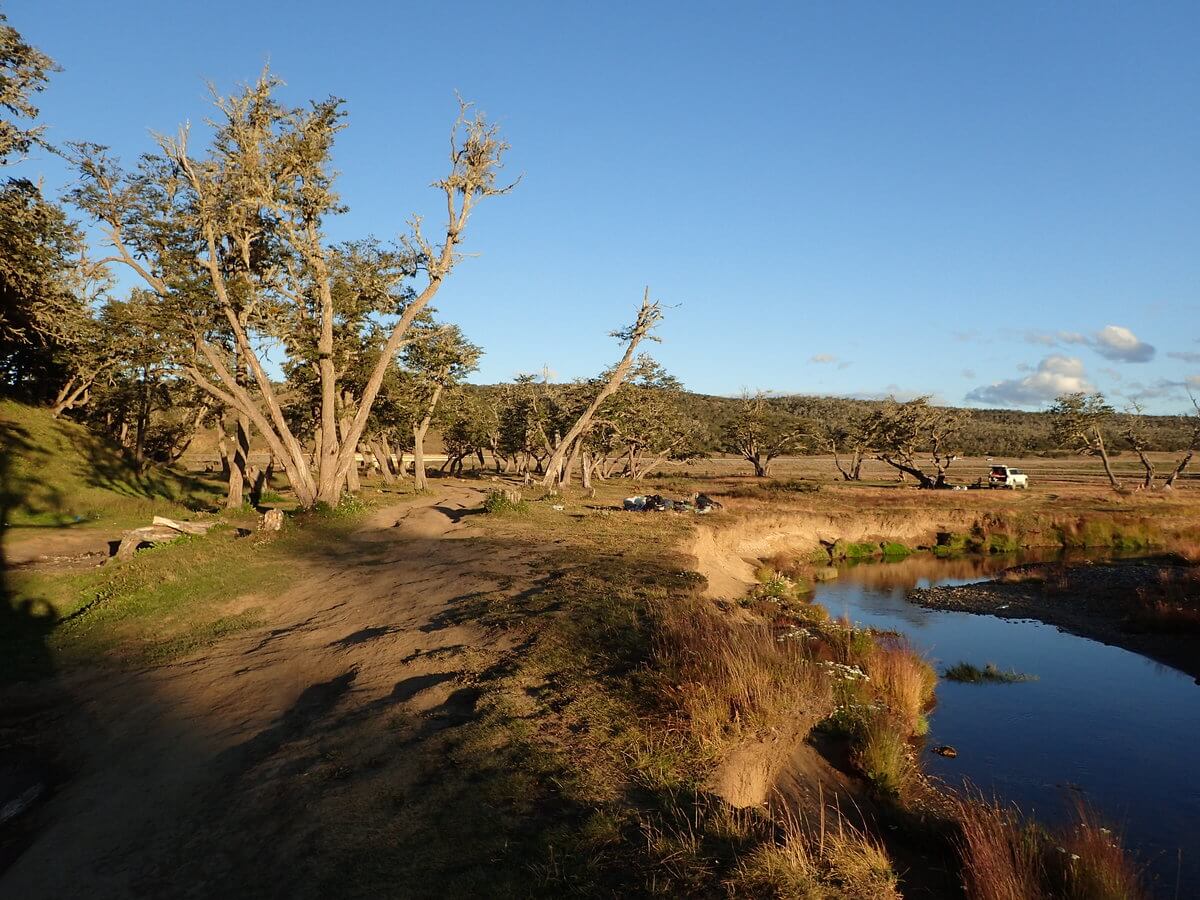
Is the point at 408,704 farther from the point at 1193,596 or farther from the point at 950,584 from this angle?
the point at 950,584

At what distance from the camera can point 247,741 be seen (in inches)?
292

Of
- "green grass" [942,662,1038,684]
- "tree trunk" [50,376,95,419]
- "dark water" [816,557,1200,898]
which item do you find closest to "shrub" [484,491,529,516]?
"dark water" [816,557,1200,898]

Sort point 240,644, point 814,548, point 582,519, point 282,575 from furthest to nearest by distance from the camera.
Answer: point 814,548 < point 582,519 < point 282,575 < point 240,644

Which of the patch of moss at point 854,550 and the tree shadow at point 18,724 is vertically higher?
the tree shadow at point 18,724

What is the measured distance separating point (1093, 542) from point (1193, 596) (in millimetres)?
15216

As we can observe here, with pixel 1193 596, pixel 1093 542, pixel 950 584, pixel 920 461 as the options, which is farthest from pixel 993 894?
pixel 920 461

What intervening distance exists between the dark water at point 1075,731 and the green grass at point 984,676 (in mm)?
276

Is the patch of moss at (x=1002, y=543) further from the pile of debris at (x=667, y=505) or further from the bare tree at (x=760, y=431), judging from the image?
the bare tree at (x=760, y=431)

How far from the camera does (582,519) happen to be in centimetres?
2388

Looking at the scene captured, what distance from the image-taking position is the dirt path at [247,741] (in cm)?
546

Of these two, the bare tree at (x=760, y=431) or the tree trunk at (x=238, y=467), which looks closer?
the tree trunk at (x=238, y=467)

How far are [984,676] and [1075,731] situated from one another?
9.08 ft

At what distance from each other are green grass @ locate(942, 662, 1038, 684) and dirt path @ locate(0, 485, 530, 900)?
31.5 feet

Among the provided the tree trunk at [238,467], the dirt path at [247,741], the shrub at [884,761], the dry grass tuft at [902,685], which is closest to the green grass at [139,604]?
the dirt path at [247,741]
